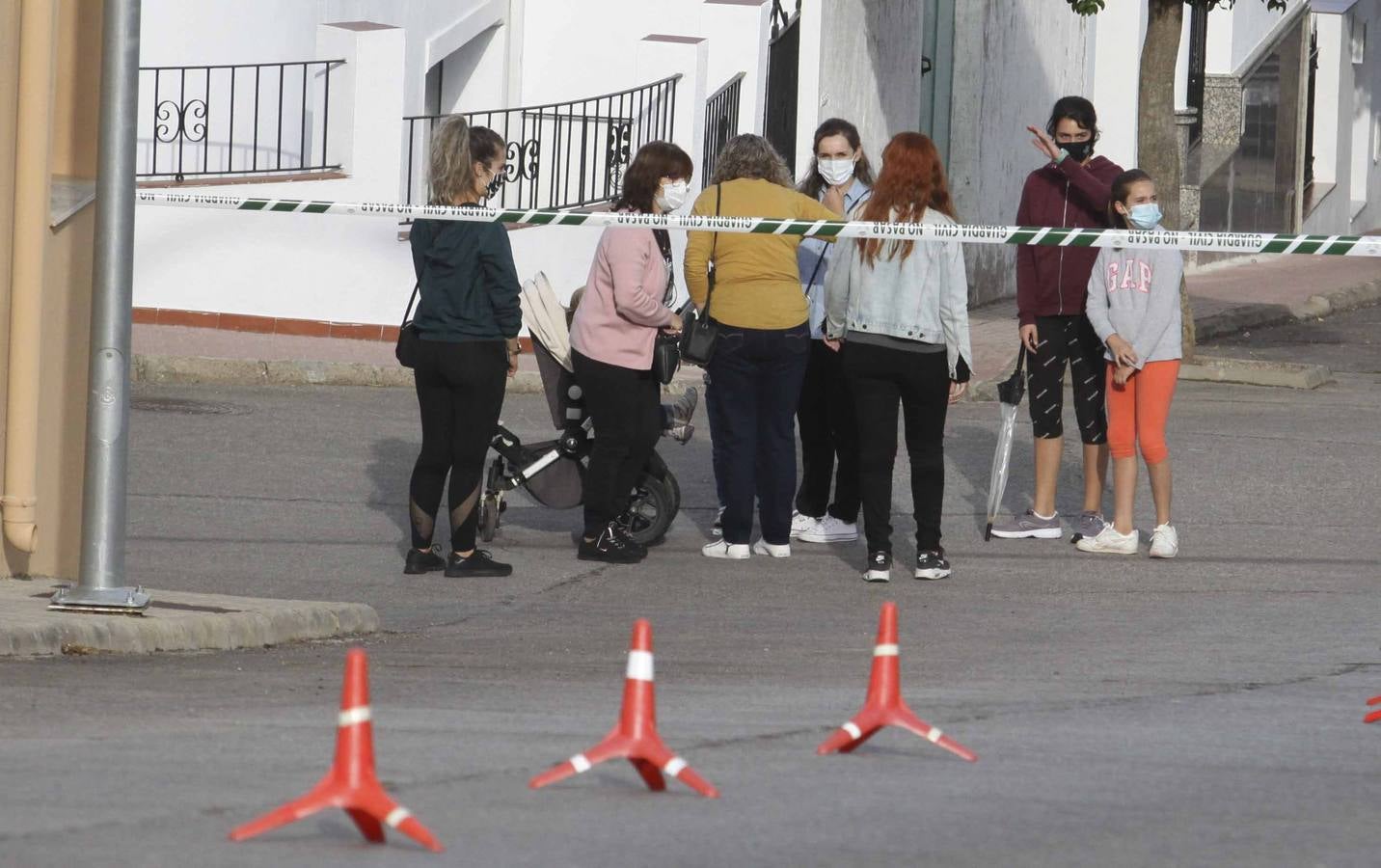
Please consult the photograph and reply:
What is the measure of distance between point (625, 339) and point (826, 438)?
1.30m

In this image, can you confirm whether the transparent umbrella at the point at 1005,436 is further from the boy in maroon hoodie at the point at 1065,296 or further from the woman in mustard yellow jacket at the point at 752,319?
the woman in mustard yellow jacket at the point at 752,319

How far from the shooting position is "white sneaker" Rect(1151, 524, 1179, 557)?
1016cm

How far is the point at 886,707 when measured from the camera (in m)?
5.97

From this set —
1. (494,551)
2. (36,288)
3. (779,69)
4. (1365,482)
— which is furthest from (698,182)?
(36,288)

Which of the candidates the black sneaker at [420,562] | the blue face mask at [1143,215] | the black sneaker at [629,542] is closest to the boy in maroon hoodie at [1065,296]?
the blue face mask at [1143,215]

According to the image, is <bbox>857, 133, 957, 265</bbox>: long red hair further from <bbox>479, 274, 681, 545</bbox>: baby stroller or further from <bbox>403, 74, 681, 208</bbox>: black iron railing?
<bbox>403, 74, 681, 208</bbox>: black iron railing

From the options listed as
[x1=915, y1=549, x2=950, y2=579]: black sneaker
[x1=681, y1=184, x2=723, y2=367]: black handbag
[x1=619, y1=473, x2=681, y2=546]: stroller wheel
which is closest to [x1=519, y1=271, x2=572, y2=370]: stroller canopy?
[x1=681, y1=184, x2=723, y2=367]: black handbag

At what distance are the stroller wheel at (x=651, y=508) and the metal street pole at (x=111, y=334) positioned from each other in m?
2.84

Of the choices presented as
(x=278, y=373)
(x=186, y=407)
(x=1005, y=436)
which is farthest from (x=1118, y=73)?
(x=1005, y=436)

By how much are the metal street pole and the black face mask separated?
14.0 ft

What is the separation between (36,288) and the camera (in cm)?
859

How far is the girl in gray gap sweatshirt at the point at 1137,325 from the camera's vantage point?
9.81 meters

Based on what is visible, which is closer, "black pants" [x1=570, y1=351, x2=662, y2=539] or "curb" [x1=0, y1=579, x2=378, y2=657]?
"curb" [x1=0, y1=579, x2=378, y2=657]

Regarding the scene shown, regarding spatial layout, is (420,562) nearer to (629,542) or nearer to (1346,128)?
(629,542)
